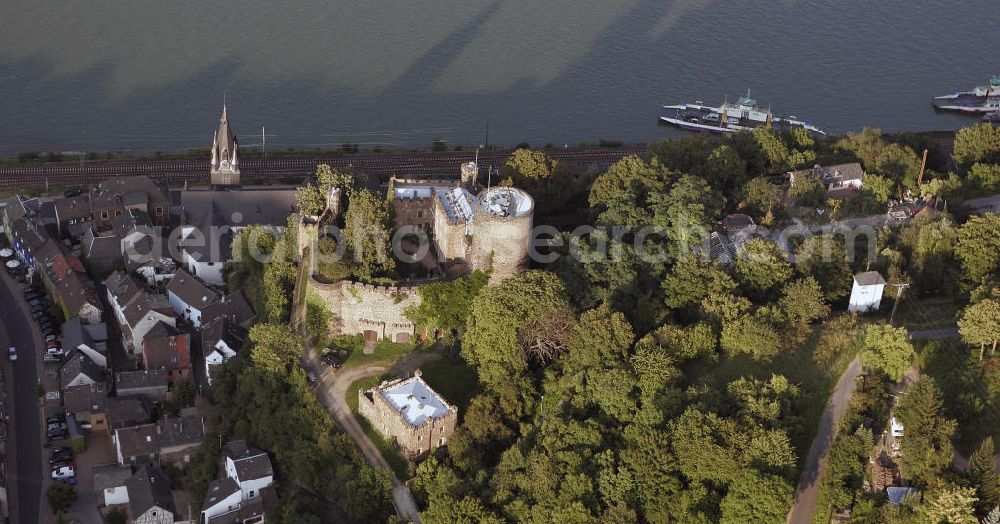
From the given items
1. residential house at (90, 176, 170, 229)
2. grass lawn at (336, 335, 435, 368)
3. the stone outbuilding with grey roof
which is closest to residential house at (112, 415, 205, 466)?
grass lawn at (336, 335, 435, 368)

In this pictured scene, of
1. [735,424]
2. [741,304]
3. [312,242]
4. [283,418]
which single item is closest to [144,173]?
[312,242]

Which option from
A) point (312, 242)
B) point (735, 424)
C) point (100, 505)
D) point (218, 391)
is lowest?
point (100, 505)

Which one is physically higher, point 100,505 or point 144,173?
point 144,173

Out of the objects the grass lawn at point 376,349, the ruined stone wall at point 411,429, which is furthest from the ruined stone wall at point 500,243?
the ruined stone wall at point 411,429

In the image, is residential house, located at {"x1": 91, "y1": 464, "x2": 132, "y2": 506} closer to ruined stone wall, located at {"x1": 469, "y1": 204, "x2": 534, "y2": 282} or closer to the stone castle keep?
the stone castle keep

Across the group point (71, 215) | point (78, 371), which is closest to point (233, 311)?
point (78, 371)

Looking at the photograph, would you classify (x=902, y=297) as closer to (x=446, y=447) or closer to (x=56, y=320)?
(x=446, y=447)

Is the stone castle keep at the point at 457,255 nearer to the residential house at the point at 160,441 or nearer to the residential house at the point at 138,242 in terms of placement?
the residential house at the point at 160,441

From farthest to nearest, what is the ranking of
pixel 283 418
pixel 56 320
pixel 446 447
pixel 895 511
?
pixel 56 320
pixel 283 418
pixel 446 447
pixel 895 511
